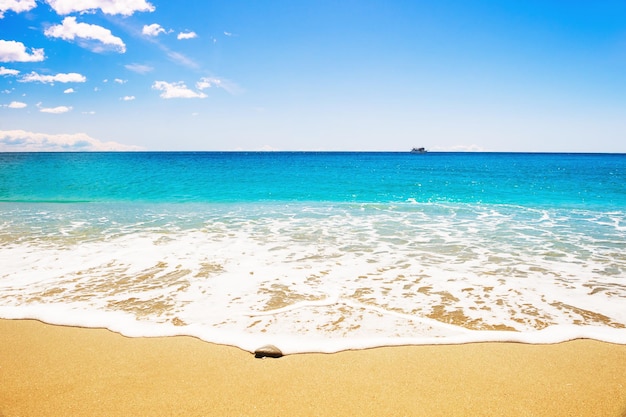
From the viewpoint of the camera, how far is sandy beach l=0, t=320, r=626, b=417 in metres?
3.31

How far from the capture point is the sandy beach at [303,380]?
130 inches

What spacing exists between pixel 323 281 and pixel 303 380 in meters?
3.24

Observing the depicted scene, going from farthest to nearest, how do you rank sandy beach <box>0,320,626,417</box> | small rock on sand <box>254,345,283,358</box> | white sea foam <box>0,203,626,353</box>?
white sea foam <box>0,203,626,353</box>, small rock on sand <box>254,345,283,358</box>, sandy beach <box>0,320,626,417</box>

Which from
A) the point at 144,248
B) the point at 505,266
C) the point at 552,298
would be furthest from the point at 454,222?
the point at 144,248

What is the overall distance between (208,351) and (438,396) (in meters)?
2.63

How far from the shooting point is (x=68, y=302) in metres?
5.77

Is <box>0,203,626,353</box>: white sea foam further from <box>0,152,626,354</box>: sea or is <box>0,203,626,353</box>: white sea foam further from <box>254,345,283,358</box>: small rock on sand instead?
<box>254,345,283,358</box>: small rock on sand

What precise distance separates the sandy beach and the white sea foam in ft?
1.06

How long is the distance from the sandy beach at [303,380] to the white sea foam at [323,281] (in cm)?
32

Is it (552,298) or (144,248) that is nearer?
(552,298)

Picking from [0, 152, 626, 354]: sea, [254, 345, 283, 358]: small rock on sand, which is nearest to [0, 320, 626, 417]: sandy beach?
[254, 345, 283, 358]: small rock on sand

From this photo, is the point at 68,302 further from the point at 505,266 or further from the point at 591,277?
the point at 591,277

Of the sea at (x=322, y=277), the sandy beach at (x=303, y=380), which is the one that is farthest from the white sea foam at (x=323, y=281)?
the sandy beach at (x=303, y=380)

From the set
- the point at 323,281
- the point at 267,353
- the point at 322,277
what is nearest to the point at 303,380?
the point at 267,353
